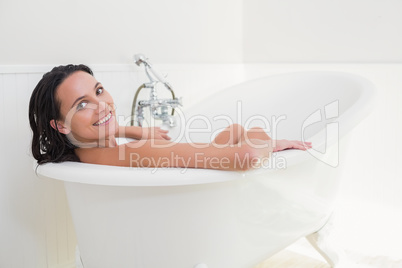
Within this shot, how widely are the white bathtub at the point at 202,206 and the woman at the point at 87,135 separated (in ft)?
0.23

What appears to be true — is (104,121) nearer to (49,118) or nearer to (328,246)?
(49,118)

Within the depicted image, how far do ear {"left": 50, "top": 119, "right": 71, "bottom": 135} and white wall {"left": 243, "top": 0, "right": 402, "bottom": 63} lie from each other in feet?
4.88

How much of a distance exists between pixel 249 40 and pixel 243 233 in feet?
5.24

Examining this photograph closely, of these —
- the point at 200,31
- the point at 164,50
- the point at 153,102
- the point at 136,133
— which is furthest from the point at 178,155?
the point at 200,31

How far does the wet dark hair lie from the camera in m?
1.29

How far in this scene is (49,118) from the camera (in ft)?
4.27

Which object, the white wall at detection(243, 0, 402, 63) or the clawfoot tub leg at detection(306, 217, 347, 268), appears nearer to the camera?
the clawfoot tub leg at detection(306, 217, 347, 268)

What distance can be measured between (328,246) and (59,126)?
111 centimetres

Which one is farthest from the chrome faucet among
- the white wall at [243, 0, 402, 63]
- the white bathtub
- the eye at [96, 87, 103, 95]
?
the white wall at [243, 0, 402, 63]

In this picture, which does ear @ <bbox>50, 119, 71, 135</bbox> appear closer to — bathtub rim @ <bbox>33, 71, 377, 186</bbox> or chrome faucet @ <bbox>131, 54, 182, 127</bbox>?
bathtub rim @ <bbox>33, 71, 377, 186</bbox>

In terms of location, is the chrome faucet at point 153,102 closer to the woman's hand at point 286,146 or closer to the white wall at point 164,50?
the white wall at point 164,50

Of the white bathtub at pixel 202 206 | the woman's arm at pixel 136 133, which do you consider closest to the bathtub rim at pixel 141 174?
the white bathtub at pixel 202 206

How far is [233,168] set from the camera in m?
1.18

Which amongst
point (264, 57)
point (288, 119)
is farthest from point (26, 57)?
point (264, 57)
